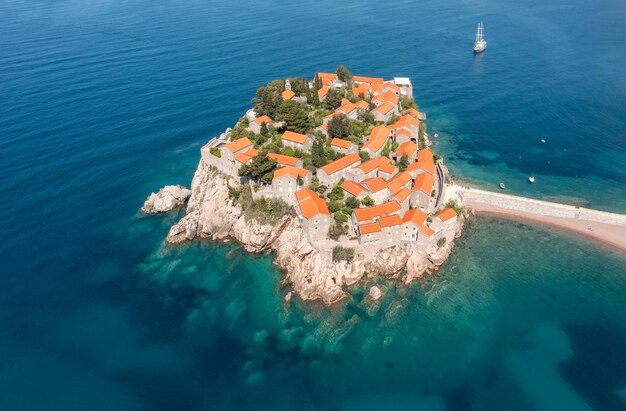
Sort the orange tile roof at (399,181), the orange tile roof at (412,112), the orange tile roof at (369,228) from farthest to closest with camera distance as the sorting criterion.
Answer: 1. the orange tile roof at (412,112)
2. the orange tile roof at (399,181)
3. the orange tile roof at (369,228)

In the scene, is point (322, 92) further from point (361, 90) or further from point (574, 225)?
point (574, 225)

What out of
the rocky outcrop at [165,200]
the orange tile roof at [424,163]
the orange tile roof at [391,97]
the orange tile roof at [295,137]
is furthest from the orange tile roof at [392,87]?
the rocky outcrop at [165,200]

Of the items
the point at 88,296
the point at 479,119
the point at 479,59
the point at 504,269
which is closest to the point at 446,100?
the point at 479,119

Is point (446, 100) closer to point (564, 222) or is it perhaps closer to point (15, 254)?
point (564, 222)

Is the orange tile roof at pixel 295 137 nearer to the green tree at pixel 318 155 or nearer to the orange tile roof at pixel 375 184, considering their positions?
the green tree at pixel 318 155

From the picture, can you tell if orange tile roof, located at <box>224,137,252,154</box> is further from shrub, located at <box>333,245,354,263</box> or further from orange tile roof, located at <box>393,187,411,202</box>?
orange tile roof, located at <box>393,187,411,202</box>

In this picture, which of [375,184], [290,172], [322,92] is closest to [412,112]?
[322,92]

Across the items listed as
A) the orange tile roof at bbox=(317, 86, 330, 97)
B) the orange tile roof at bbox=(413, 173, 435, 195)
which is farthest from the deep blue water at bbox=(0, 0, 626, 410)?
the orange tile roof at bbox=(317, 86, 330, 97)
